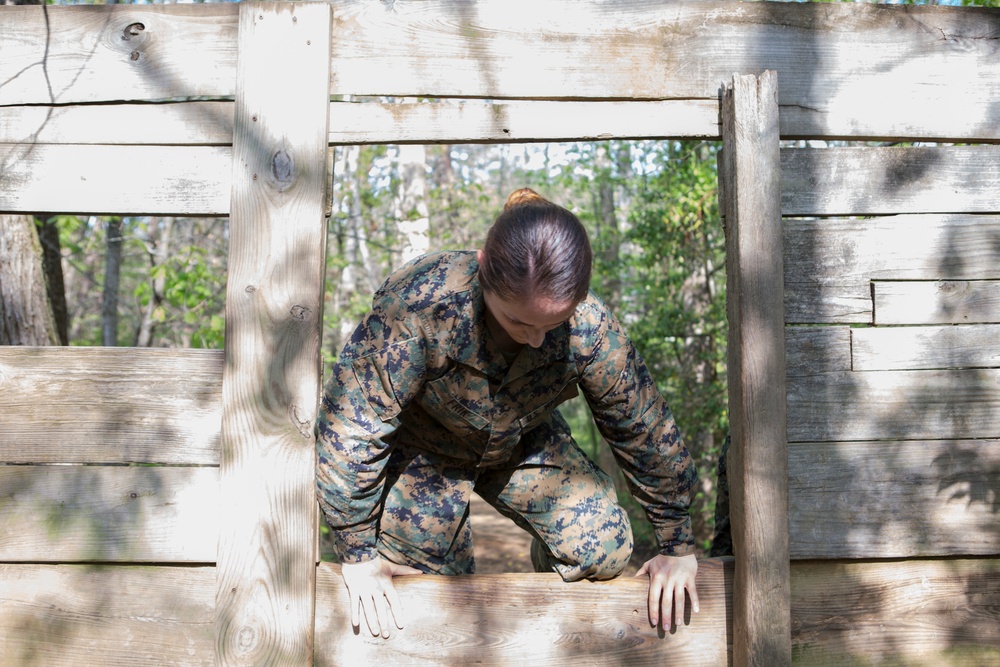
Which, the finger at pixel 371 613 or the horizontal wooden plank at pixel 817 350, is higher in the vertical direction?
the horizontal wooden plank at pixel 817 350

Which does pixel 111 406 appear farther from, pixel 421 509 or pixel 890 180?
pixel 890 180

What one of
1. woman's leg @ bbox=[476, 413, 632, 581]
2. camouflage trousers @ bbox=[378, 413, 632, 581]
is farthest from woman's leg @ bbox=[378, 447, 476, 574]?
woman's leg @ bbox=[476, 413, 632, 581]

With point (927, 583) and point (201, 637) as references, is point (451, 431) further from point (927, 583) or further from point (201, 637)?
point (927, 583)

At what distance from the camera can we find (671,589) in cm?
255

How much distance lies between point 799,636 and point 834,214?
143 centimetres

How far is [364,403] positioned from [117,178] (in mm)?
1110

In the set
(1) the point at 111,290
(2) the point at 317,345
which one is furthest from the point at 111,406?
(1) the point at 111,290

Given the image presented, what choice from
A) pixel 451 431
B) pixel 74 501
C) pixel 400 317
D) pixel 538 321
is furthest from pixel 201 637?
pixel 538 321


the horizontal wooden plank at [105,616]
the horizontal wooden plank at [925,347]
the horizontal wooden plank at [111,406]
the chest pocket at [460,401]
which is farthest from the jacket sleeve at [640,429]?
the horizontal wooden plank at [105,616]

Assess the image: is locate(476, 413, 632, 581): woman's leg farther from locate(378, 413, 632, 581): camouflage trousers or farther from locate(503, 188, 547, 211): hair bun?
locate(503, 188, 547, 211): hair bun

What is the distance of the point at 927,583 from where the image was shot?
271cm

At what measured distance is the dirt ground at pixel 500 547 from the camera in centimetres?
736

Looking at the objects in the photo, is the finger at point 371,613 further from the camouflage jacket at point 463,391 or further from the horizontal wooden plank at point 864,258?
the horizontal wooden plank at point 864,258

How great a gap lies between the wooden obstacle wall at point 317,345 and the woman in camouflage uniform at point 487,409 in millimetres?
130
